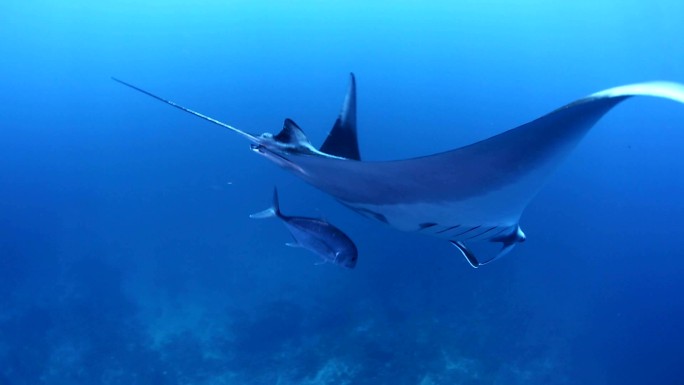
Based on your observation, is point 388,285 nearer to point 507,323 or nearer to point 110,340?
point 507,323

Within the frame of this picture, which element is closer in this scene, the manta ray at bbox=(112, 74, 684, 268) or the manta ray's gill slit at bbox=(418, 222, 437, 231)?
the manta ray at bbox=(112, 74, 684, 268)

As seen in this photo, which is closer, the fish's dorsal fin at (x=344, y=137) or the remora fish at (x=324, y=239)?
the fish's dorsal fin at (x=344, y=137)

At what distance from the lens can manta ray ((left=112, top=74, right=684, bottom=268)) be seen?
125cm

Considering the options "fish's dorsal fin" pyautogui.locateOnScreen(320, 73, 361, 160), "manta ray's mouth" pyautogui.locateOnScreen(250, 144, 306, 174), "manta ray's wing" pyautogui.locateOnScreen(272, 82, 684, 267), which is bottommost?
"manta ray's wing" pyautogui.locateOnScreen(272, 82, 684, 267)

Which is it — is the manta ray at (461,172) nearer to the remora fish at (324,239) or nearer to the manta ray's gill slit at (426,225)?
the manta ray's gill slit at (426,225)

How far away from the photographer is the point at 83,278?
25.4 ft

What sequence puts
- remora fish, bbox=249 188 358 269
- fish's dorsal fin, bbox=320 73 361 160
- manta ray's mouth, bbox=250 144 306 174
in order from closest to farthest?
manta ray's mouth, bbox=250 144 306 174 < fish's dorsal fin, bbox=320 73 361 160 < remora fish, bbox=249 188 358 269

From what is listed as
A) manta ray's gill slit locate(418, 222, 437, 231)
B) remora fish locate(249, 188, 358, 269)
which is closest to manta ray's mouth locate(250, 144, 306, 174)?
manta ray's gill slit locate(418, 222, 437, 231)

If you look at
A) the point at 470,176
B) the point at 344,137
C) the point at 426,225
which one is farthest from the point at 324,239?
the point at 470,176

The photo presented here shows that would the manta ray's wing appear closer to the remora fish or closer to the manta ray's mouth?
the manta ray's mouth

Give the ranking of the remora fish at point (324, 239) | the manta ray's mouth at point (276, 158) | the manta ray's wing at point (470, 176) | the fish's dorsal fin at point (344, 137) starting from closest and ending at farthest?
the manta ray's wing at point (470, 176), the manta ray's mouth at point (276, 158), the fish's dorsal fin at point (344, 137), the remora fish at point (324, 239)

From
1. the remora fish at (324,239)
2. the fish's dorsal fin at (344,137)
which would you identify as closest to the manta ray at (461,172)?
the fish's dorsal fin at (344,137)

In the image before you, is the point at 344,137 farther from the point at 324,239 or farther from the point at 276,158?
the point at 276,158

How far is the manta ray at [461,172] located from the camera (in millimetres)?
1249
